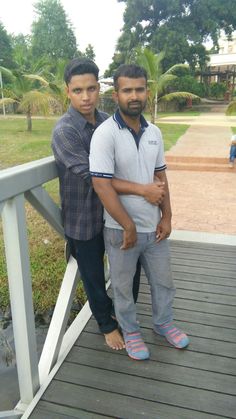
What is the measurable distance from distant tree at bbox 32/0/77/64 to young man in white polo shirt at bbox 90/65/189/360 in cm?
4559

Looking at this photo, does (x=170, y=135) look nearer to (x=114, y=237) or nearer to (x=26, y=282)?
(x=114, y=237)

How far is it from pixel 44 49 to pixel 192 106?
25521mm

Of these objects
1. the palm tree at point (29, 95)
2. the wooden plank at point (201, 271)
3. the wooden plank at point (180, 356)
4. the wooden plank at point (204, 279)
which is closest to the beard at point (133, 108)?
the wooden plank at point (180, 356)

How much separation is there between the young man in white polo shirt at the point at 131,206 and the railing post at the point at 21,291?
0.42 m

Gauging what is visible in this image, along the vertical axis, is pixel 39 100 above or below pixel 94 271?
above

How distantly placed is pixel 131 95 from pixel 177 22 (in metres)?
28.6

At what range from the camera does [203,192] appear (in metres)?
6.72

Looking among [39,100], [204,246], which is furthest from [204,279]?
[39,100]

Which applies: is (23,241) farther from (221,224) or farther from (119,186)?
(221,224)

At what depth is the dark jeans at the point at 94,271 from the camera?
2100 mm

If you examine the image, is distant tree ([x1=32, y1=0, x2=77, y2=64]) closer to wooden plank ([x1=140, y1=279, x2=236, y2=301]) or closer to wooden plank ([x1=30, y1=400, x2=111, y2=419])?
wooden plank ([x1=140, y1=279, x2=236, y2=301])

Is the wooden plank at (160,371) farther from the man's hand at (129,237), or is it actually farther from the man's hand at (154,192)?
the man's hand at (154,192)

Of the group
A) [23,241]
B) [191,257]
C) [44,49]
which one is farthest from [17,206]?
[44,49]

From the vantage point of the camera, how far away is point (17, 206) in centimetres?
163
